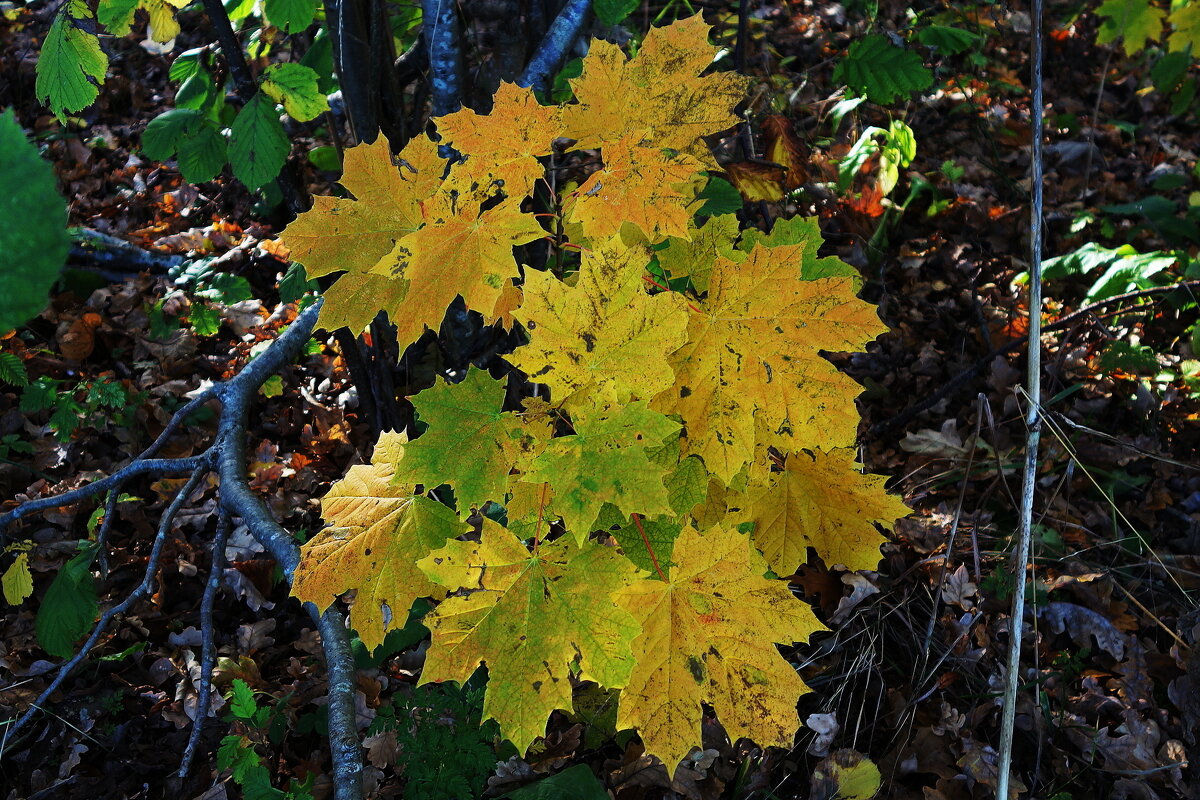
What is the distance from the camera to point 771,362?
1.27 meters

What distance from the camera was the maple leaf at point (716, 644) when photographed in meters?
1.24

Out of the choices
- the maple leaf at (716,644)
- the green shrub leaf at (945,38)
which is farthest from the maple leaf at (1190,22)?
the maple leaf at (716,644)

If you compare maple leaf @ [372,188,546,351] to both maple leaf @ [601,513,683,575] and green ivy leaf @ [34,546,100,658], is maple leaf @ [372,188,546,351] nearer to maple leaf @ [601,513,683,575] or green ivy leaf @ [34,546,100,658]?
maple leaf @ [601,513,683,575]

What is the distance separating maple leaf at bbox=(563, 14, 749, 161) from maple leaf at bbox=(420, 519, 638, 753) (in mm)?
763

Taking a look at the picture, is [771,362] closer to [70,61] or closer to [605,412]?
[605,412]

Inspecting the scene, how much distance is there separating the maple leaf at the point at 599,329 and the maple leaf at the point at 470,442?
120 millimetres

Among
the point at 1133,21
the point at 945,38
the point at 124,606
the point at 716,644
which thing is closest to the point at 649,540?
the point at 716,644

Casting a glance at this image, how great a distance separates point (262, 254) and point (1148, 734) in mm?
3717

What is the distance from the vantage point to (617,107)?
1.43m

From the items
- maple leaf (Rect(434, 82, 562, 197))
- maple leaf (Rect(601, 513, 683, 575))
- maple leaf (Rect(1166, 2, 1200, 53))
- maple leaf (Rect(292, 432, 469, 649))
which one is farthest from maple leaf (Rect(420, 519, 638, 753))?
maple leaf (Rect(1166, 2, 1200, 53))

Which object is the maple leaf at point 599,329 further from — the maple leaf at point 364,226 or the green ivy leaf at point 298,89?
the green ivy leaf at point 298,89

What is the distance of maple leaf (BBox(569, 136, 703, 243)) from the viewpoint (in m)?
1.30

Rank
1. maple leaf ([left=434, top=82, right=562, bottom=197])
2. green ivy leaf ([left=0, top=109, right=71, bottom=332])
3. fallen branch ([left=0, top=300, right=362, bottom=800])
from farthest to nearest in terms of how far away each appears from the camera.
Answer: fallen branch ([left=0, top=300, right=362, bottom=800]) < maple leaf ([left=434, top=82, right=562, bottom=197]) < green ivy leaf ([left=0, top=109, right=71, bottom=332])

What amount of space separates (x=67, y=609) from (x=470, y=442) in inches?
56.8
